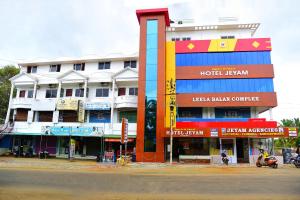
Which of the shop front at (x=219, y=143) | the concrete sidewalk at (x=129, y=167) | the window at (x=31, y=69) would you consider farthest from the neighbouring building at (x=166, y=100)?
the concrete sidewalk at (x=129, y=167)

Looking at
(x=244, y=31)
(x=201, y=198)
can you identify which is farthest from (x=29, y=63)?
(x=201, y=198)

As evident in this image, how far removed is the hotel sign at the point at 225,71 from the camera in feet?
93.7

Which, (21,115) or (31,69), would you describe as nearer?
(21,115)

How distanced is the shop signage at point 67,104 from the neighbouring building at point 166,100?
13 centimetres

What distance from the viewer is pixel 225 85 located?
2906cm

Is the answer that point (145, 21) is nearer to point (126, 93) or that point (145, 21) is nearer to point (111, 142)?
point (126, 93)

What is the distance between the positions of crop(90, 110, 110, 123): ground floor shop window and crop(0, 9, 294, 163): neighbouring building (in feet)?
0.44

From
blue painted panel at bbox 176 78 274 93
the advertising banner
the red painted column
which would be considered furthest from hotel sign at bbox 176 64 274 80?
the red painted column

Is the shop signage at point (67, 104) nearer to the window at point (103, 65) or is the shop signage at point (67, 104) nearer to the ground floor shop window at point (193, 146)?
the window at point (103, 65)

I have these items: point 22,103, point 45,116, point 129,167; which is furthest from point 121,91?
point 22,103

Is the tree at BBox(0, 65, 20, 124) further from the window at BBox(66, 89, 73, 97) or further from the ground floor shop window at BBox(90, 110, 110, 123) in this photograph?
the ground floor shop window at BBox(90, 110, 110, 123)

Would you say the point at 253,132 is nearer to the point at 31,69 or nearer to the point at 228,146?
the point at 228,146

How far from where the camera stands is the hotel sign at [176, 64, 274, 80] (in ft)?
93.7

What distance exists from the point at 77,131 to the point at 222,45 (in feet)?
68.0
